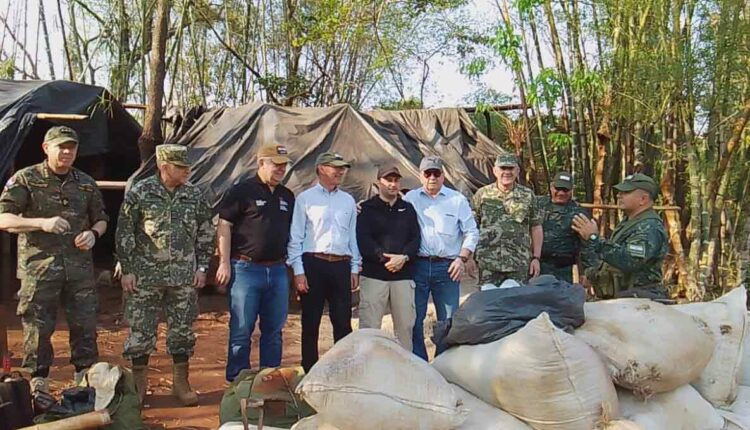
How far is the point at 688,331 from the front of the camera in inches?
103

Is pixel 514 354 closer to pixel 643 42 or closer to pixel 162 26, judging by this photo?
pixel 643 42

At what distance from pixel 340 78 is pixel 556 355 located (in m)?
11.3

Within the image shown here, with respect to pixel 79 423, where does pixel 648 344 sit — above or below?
above

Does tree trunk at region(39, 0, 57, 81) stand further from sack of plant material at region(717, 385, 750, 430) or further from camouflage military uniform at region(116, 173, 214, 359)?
sack of plant material at region(717, 385, 750, 430)

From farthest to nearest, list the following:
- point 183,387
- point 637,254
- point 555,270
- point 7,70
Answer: point 7,70 < point 555,270 < point 183,387 < point 637,254

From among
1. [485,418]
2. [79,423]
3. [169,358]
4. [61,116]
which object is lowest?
[169,358]

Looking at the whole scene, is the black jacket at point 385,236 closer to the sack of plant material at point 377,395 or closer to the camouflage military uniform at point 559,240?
the camouflage military uniform at point 559,240

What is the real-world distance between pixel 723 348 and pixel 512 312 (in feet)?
3.28

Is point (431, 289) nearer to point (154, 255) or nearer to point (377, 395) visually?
point (154, 255)

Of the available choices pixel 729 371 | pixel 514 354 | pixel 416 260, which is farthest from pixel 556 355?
pixel 416 260

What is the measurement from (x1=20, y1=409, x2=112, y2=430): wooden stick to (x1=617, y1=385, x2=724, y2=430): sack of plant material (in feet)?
6.44

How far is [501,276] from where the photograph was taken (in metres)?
4.45

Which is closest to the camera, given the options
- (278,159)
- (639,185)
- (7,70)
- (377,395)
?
(377,395)

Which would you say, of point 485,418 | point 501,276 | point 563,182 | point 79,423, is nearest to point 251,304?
point 79,423
